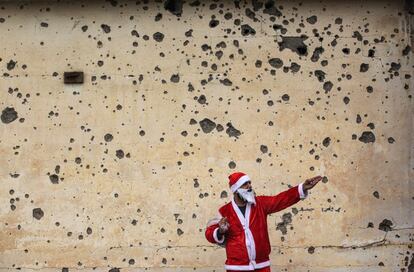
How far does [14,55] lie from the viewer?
6.54 metres

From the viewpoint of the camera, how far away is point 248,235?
5.10 metres

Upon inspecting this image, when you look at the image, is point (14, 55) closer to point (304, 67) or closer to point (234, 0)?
point (234, 0)

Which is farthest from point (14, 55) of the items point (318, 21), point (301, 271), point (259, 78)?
point (301, 271)

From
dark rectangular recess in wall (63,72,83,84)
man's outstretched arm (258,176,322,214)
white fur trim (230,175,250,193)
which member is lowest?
man's outstretched arm (258,176,322,214)

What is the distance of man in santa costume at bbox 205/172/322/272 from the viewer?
16.7ft

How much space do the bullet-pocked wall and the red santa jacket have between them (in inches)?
47.3

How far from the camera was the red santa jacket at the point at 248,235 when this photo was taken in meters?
5.09

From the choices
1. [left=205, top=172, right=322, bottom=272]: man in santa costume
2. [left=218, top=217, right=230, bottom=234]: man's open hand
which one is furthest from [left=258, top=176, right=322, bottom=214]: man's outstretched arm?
[left=218, top=217, right=230, bottom=234]: man's open hand

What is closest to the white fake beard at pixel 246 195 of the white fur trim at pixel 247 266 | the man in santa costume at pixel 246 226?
the man in santa costume at pixel 246 226

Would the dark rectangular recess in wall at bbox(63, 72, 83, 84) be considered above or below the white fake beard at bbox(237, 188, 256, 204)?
above

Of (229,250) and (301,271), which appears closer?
(229,250)

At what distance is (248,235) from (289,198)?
38cm

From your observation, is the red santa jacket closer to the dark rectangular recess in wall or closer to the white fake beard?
the white fake beard

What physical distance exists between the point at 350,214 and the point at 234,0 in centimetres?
203
